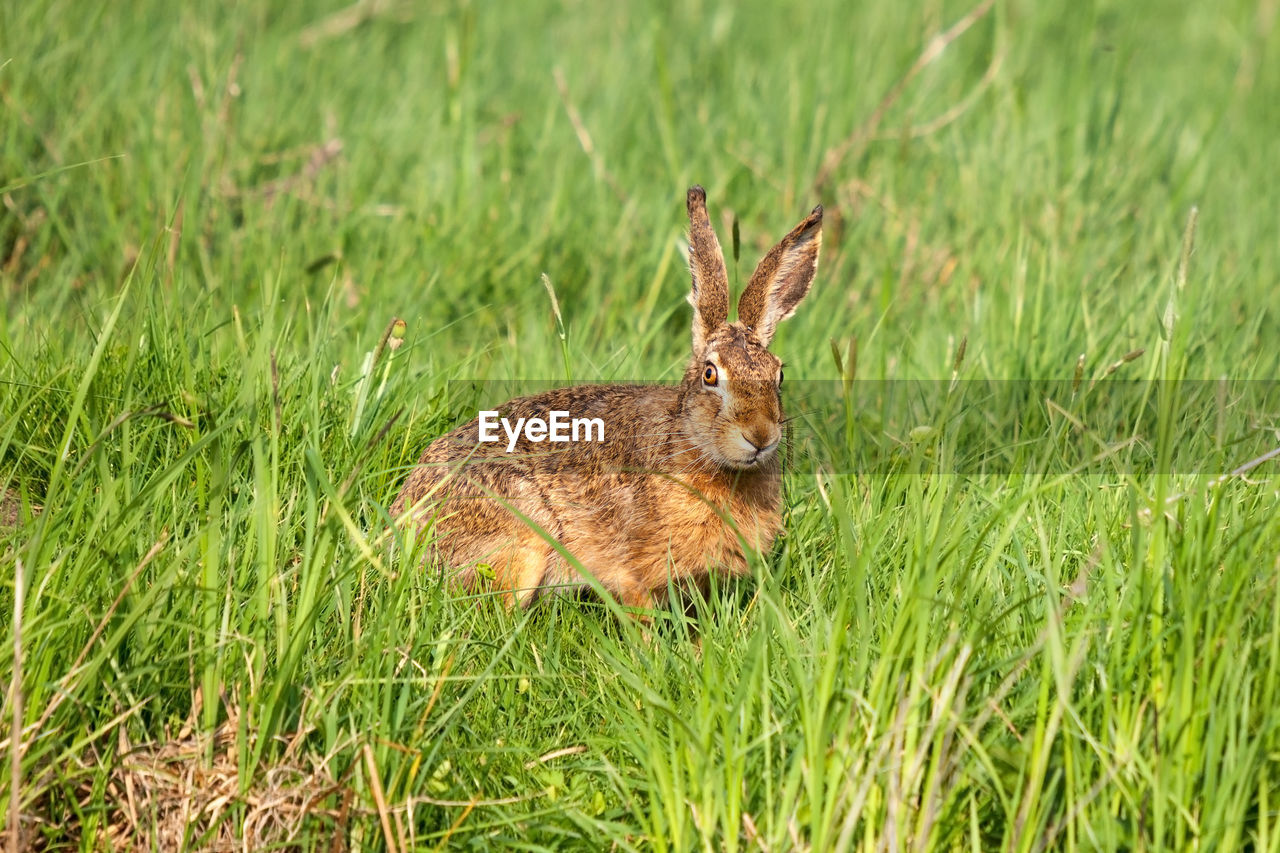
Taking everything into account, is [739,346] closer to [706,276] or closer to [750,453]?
[706,276]

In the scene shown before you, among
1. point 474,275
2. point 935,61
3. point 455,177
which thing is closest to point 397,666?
point 474,275

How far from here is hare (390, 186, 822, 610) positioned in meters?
4.05

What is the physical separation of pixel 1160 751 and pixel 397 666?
5.54 feet

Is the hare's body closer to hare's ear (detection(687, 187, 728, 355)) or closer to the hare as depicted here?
the hare

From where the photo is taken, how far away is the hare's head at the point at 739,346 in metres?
3.87

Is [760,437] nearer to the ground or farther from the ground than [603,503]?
farther from the ground

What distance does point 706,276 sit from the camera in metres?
4.21

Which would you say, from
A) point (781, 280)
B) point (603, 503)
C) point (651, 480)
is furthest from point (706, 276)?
point (603, 503)

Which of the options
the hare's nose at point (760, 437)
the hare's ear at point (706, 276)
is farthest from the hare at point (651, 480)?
the hare's nose at point (760, 437)

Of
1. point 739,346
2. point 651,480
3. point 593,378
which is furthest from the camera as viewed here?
point 593,378

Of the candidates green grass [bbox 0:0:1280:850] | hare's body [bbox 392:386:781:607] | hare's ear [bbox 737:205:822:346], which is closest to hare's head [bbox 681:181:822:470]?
hare's ear [bbox 737:205:822:346]

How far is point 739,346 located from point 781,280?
30cm

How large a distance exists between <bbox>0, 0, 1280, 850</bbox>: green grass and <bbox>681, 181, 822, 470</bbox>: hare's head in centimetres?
33

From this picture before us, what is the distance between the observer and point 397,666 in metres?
3.25
